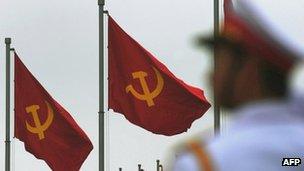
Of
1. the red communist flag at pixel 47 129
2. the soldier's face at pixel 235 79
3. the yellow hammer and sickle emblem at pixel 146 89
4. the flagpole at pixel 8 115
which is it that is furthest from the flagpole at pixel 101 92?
the soldier's face at pixel 235 79

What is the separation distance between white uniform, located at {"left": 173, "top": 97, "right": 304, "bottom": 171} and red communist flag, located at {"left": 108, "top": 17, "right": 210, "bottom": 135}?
12.9 meters

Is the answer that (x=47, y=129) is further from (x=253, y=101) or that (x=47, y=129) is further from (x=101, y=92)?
(x=253, y=101)

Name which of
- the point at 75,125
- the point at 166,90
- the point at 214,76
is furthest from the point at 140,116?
the point at 214,76

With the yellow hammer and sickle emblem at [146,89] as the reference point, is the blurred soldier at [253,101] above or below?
below

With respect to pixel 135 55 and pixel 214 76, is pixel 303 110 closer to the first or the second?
pixel 214 76

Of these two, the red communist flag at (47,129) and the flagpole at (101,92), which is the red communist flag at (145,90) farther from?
the red communist flag at (47,129)

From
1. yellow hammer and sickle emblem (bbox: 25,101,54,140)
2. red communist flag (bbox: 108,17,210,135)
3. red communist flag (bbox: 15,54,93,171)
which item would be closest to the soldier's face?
red communist flag (bbox: 108,17,210,135)

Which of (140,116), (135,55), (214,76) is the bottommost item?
(214,76)

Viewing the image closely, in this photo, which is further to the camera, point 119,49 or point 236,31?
point 119,49

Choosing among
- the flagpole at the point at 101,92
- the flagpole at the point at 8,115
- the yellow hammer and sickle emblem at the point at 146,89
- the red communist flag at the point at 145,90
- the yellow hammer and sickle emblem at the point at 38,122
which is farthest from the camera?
the flagpole at the point at 8,115

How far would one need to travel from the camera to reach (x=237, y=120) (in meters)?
1.53

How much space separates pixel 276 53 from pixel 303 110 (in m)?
0.11

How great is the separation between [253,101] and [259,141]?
10cm

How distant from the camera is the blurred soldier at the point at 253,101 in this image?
146cm
